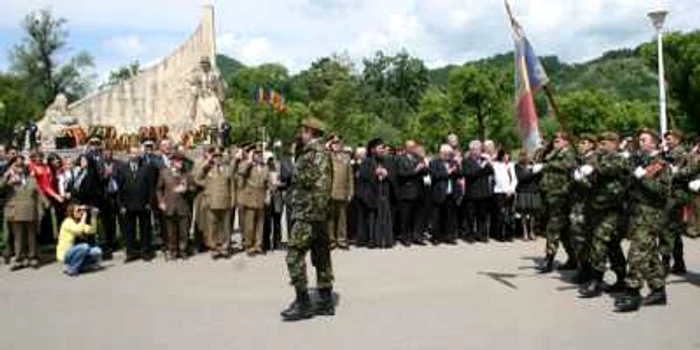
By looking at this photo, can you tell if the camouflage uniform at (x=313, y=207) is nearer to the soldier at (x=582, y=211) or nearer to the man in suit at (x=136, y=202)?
the soldier at (x=582, y=211)

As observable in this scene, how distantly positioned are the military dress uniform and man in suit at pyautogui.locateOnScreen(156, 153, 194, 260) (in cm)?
567

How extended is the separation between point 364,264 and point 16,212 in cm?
536

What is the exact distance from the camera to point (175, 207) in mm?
13344

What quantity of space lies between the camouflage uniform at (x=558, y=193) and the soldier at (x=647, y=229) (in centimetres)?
193

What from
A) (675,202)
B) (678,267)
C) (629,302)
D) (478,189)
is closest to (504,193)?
(478,189)

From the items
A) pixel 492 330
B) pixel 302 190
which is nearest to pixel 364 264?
pixel 302 190

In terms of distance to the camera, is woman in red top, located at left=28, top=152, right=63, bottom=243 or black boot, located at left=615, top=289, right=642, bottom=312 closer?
black boot, located at left=615, top=289, right=642, bottom=312

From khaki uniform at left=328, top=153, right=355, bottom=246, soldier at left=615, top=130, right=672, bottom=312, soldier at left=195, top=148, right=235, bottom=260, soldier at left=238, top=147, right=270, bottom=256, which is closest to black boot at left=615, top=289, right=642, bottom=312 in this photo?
soldier at left=615, top=130, right=672, bottom=312

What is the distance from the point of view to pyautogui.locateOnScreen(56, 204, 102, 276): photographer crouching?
40.3 ft

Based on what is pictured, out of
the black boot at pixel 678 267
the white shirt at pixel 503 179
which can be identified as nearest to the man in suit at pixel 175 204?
the white shirt at pixel 503 179

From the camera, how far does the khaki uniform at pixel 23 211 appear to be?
508 inches

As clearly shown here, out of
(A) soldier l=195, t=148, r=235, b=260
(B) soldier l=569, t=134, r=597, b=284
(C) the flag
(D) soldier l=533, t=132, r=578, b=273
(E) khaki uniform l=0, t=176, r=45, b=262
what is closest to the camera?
(B) soldier l=569, t=134, r=597, b=284

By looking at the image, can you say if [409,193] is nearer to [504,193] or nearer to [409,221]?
[409,221]

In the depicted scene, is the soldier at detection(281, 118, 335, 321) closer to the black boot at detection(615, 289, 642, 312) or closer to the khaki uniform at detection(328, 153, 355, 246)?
the black boot at detection(615, 289, 642, 312)
